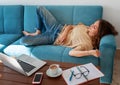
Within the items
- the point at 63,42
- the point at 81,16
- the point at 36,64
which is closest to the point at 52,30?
the point at 63,42

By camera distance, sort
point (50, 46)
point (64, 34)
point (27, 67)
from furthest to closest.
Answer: point (64, 34)
point (50, 46)
point (27, 67)

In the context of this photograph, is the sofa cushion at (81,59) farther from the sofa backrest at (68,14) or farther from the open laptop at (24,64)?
the sofa backrest at (68,14)

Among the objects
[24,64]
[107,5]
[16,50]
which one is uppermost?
[107,5]

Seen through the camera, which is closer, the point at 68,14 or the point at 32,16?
the point at 68,14

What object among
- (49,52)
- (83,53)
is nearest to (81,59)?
(83,53)

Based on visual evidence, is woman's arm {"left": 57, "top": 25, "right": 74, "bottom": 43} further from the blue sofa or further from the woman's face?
the woman's face

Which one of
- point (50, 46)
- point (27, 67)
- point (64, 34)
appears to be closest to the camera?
point (27, 67)

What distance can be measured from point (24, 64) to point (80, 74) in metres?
0.50

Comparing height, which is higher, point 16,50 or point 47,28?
point 47,28

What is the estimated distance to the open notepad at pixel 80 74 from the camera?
1.32m

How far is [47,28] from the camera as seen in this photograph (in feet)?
8.13

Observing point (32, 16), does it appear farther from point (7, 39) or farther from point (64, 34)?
point (64, 34)

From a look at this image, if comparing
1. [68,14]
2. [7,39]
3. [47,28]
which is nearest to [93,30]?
[68,14]

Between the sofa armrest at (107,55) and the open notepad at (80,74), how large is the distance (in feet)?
1.47
